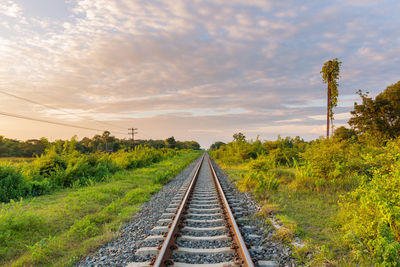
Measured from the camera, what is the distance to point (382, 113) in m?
32.9

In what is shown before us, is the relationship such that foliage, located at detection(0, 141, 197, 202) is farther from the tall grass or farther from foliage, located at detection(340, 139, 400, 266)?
foliage, located at detection(340, 139, 400, 266)

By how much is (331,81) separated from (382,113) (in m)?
16.2

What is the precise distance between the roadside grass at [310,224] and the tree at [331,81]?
1800 cm

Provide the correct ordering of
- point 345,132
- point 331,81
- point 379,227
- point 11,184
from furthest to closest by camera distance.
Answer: point 345,132 < point 331,81 < point 11,184 < point 379,227

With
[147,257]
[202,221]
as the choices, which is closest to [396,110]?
[202,221]

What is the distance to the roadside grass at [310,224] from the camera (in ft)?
12.9

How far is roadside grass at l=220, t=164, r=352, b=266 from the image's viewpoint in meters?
3.92

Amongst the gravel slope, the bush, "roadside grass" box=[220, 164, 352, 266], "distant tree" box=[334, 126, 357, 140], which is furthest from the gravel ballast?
"distant tree" box=[334, 126, 357, 140]

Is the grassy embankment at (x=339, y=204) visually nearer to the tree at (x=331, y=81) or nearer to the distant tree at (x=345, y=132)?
the tree at (x=331, y=81)

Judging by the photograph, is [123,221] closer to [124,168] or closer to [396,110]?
[124,168]

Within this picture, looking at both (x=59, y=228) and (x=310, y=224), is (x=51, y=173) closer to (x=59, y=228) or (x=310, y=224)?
(x=59, y=228)

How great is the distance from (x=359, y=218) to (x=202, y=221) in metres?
3.48

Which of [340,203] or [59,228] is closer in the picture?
[340,203]

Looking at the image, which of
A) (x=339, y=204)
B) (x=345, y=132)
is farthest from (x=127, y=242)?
(x=345, y=132)
